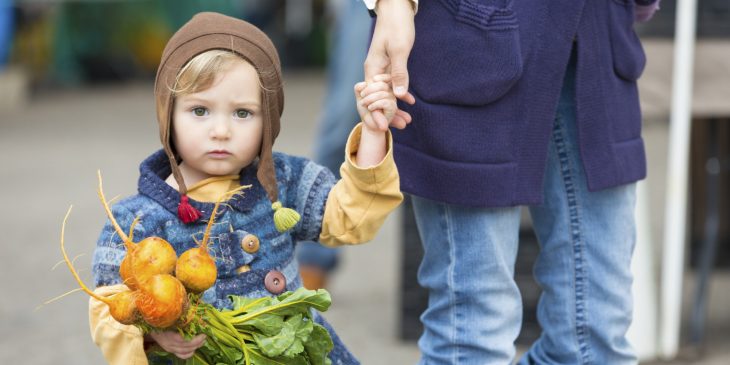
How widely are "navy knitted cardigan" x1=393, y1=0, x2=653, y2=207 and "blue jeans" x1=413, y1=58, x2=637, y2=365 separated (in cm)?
6

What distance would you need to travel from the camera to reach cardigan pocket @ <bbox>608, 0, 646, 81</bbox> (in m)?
2.49

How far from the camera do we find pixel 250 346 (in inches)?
87.8

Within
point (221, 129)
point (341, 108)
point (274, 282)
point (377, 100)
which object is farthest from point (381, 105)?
point (341, 108)

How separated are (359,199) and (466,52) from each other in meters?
0.35

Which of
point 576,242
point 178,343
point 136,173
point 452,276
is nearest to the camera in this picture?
point 178,343

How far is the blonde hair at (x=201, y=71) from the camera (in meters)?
2.33

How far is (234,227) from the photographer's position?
239 cm

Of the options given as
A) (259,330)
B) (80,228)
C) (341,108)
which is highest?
(341,108)

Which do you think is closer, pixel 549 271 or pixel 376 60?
pixel 376 60

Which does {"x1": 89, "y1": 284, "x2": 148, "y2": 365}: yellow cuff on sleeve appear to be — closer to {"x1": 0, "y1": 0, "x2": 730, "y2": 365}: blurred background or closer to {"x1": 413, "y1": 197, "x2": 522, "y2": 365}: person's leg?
{"x1": 413, "y1": 197, "x2": 522, "y2": 365}: person's leg

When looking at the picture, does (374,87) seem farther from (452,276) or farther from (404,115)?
(452,276)

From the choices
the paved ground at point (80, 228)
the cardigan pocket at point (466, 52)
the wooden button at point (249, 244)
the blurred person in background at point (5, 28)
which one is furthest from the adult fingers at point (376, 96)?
the blurred person in background at point (5, 28)

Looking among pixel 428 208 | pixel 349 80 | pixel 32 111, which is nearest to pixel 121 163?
pixel 32 111

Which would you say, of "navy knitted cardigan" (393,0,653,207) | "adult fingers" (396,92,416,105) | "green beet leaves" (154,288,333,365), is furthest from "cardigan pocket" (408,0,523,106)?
"green beet leaves" (154,288,333,365)
